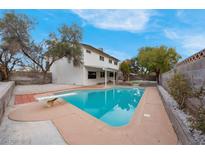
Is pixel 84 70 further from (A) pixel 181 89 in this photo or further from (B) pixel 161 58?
(A) pixel 181 89

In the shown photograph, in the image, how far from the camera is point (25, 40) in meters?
14.9

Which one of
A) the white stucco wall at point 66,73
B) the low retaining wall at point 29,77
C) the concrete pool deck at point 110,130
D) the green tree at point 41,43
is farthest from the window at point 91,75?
the concrete pool deck at point 110,130

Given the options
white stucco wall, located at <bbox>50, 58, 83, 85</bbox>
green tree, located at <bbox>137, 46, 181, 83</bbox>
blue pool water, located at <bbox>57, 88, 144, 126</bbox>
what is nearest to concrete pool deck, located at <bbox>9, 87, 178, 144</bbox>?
blue pool water, located at <bbox>57, 88, 144, 126</bbox>

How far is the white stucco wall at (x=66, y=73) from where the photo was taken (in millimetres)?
18209

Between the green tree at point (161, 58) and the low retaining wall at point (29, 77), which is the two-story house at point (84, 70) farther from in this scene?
the green tree at point (161, 58)

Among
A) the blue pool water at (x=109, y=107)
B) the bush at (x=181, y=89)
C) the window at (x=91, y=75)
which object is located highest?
the window at (x=91, y=75)

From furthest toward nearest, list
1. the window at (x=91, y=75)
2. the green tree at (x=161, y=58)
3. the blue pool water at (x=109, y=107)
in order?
1. the window at (x=91, y=75)
2. the green tree at (x=161, y=58)
3. the blue pool water at (x=109, y=107)

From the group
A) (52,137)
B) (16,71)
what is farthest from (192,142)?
(16,71)

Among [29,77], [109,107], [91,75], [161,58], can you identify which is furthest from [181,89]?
[29,77]

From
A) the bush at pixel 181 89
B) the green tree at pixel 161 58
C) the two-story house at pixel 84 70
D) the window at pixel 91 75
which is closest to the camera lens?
the bush at pixel 181 89

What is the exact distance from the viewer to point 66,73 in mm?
19375

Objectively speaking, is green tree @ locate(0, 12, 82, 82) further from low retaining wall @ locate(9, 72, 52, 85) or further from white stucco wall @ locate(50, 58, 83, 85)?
low retaining wall @ locate(9, 72, 52, 85)

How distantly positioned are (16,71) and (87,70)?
11.2 meters

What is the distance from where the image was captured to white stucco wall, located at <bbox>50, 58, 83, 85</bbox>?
18209mm
